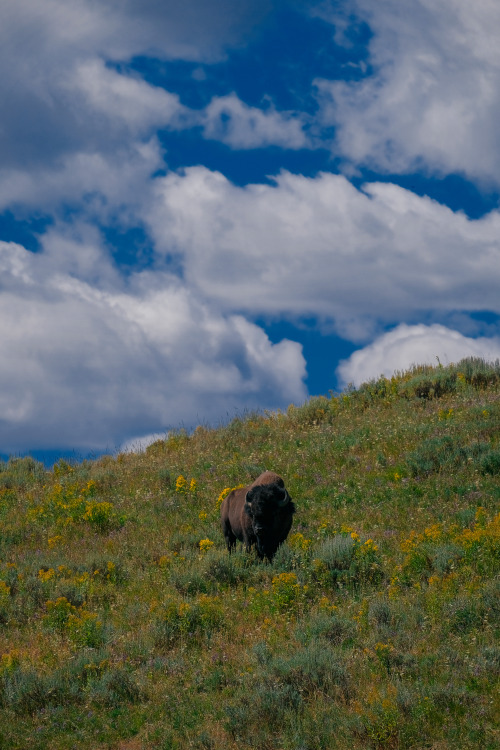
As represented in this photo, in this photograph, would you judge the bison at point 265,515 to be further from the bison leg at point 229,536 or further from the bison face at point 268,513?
the bison leg at point 229,536

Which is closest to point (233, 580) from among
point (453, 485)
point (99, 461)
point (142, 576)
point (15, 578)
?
point (142, 576)

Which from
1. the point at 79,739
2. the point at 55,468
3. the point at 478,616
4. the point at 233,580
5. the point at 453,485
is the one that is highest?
the point at 55,468

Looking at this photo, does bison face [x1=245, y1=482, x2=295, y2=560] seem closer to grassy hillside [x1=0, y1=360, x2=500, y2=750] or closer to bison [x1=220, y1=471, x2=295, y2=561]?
bison [x1=220, y1=471, x2=295, y2=561]

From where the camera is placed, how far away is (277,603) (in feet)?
37.8

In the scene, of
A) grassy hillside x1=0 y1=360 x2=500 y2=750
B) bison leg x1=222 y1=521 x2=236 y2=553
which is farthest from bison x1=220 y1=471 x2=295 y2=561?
bison leg x1=222 y1=521 x2=236 y2=553

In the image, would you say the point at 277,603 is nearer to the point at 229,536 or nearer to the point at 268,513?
the point at 268,513

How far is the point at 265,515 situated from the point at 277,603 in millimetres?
2398

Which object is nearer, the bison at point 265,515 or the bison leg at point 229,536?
the bison at point 265,515

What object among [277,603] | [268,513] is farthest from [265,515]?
[277,603]

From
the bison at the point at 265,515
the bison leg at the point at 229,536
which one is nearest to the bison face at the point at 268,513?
the bison at the point at 265,515

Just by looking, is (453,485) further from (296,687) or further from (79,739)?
(79,739)

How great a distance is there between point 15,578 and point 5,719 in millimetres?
6138

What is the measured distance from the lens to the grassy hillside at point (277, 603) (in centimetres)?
802

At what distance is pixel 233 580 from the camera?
13.4 meters
